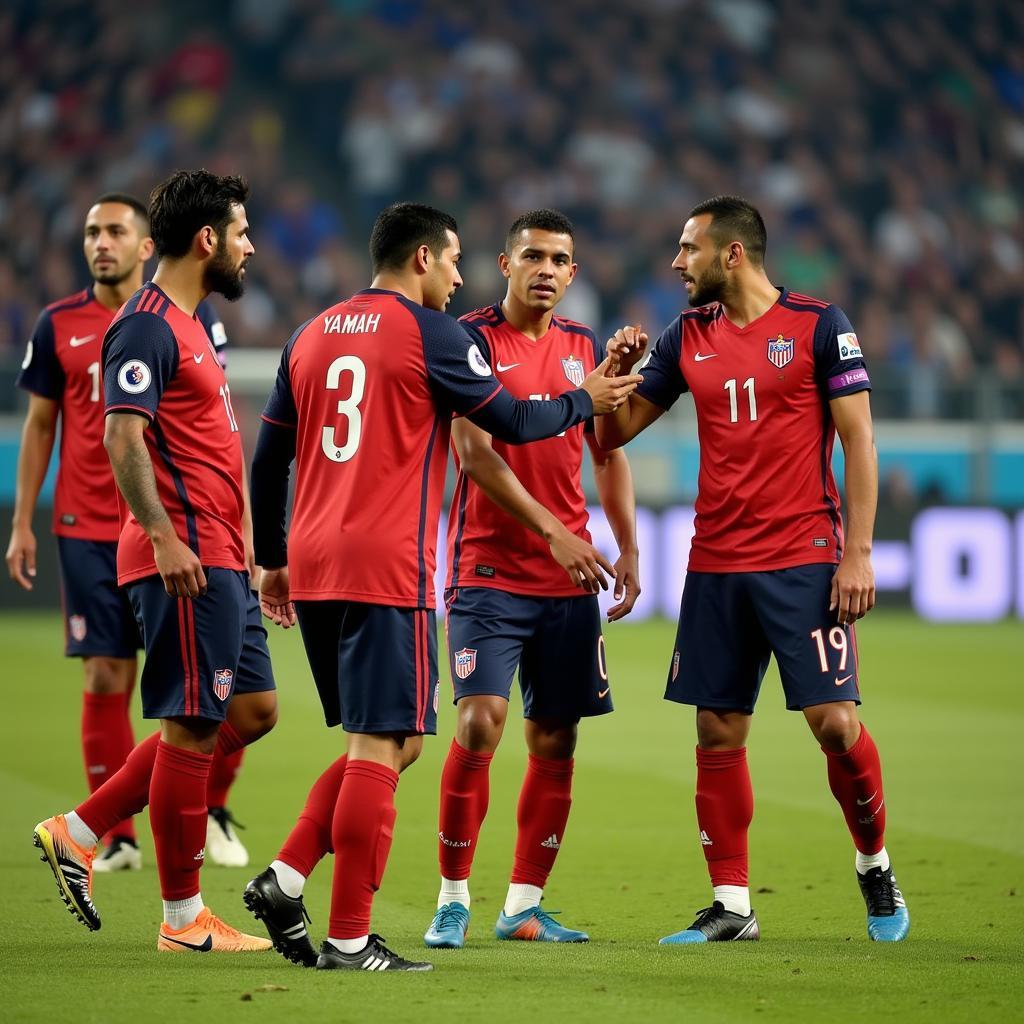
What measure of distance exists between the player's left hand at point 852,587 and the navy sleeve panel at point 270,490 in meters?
1.61

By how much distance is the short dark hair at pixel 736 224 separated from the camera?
5.29m

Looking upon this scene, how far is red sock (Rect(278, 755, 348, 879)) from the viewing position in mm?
4449

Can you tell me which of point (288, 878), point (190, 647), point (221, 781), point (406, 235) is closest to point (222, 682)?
point (190, 647)

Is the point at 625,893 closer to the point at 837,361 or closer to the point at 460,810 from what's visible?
the point at 460,810

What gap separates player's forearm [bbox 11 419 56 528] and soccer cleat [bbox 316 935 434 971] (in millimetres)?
2832

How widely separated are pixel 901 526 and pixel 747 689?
11035 millimetres

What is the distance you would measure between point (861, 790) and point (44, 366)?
3455 mm

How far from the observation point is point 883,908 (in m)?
4.96

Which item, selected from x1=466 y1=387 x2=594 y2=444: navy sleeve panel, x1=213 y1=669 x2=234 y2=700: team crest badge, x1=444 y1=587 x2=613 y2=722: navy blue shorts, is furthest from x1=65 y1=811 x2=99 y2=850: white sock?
x1=466 y1=387 x2=594 y2=444: navy sleeve panel

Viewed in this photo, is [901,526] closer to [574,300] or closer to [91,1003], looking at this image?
[574,300]

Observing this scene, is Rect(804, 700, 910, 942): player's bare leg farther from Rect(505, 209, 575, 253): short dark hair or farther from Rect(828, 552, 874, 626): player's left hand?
Rect(505, 209, 575, 253): short dark hair

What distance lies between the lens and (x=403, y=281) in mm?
4656

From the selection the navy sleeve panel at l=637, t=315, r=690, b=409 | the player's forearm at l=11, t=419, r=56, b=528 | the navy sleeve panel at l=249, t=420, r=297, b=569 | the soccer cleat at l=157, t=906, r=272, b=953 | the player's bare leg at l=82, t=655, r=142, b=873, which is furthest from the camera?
the player's forearm at l=11, t=419, r=56, b=528

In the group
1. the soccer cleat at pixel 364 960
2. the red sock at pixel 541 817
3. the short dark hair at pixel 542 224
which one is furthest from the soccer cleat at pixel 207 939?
the short dark hair at pixel 542 224
